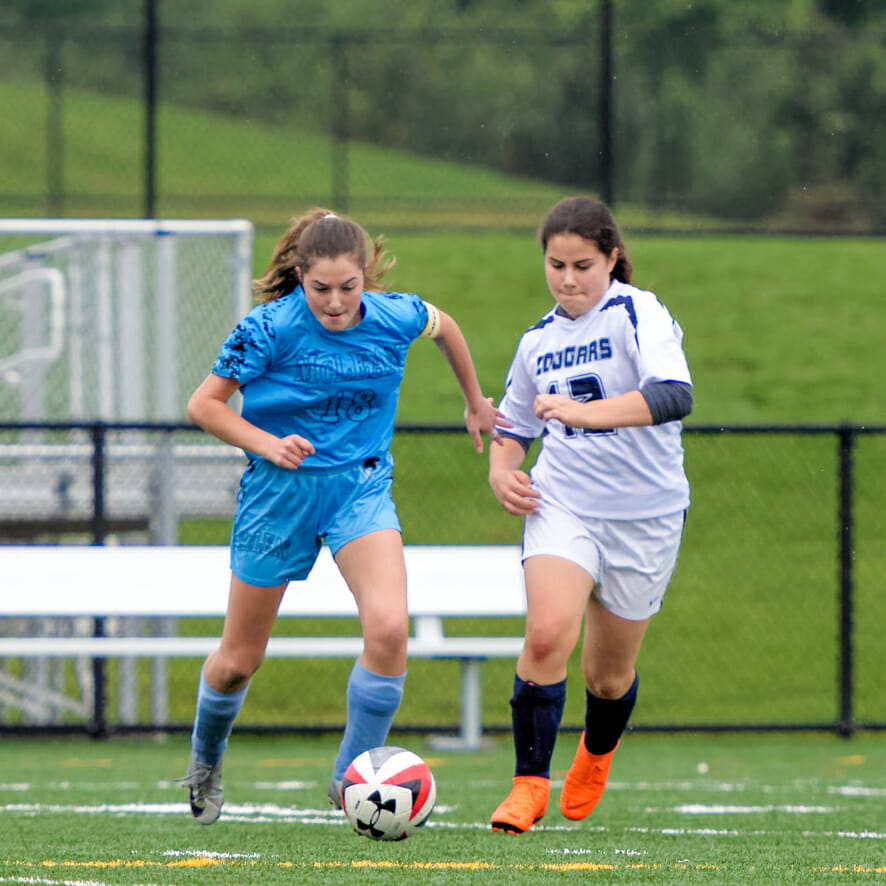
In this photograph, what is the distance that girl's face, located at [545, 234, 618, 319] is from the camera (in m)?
4.54

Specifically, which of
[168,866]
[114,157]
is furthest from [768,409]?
[114,157]

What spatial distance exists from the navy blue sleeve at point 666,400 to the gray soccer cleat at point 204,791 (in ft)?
5.78

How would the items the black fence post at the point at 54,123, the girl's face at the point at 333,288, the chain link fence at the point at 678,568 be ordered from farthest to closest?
the black fence post at the point at 54,123
the chain link fence at the point at 678,568
the girl's face at the point at 333,288

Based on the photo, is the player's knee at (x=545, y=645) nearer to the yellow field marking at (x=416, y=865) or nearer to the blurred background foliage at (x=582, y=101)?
the yellow field marking at (x=416, y=865)

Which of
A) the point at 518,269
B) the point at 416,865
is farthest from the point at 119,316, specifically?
the point at 518,269

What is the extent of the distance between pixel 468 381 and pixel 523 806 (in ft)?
4.40

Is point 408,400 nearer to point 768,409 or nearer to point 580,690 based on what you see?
point 768,409

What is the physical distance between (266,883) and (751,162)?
13912 millimetres

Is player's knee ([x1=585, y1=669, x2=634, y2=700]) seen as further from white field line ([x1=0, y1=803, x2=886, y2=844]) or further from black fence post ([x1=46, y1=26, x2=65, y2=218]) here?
black fence post ([x1=46, y1=26, x2=65, y2=218])

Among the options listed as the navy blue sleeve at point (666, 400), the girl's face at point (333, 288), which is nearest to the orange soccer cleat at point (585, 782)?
the navy blue sleeve at point (666, 400)

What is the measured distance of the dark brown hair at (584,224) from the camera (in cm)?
452

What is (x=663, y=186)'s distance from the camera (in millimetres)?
15508

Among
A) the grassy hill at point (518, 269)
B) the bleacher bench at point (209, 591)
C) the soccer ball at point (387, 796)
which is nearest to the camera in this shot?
the soccer ball at point (387, 796)

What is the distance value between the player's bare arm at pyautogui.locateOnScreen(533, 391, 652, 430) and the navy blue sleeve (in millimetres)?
24
